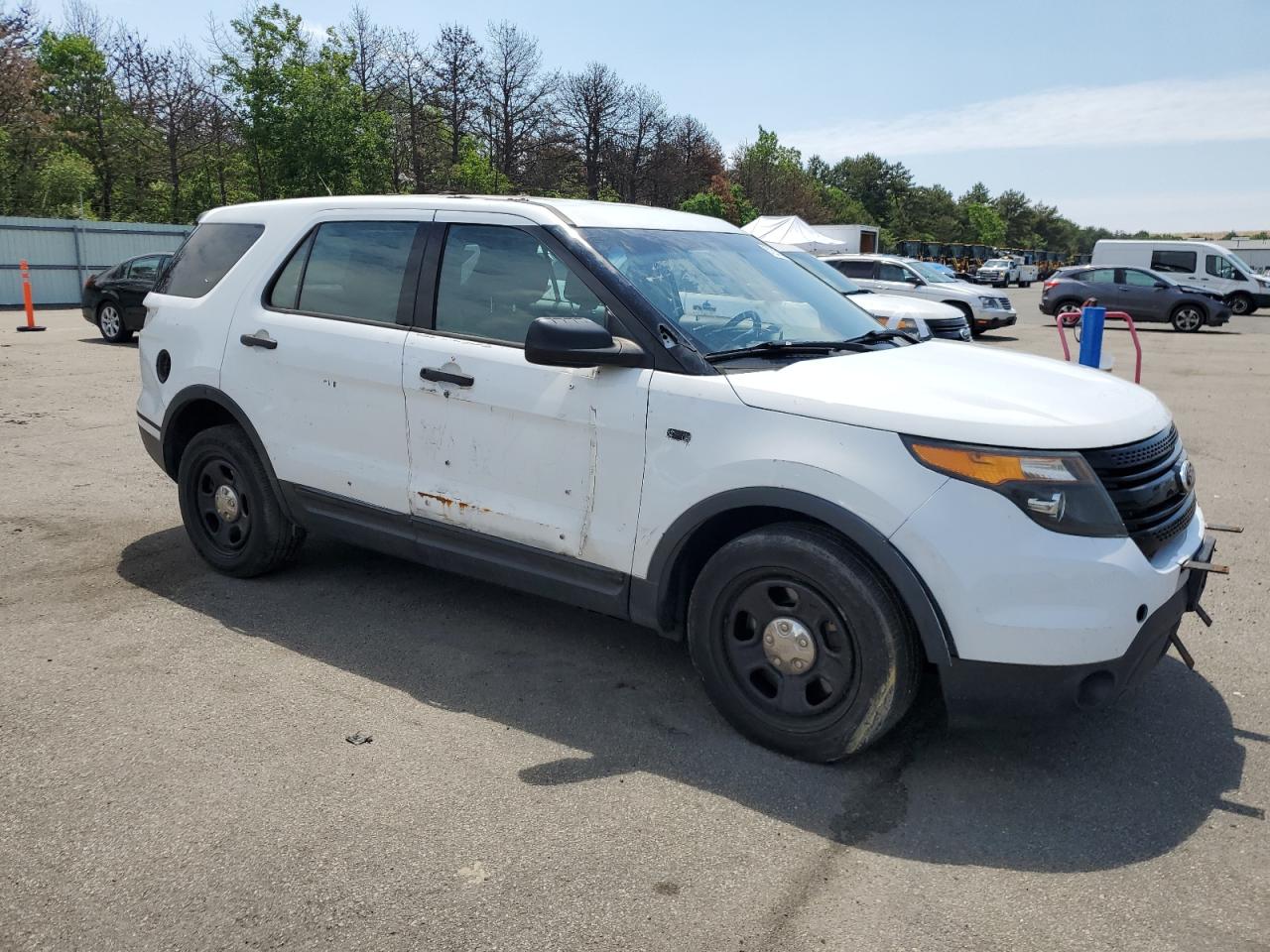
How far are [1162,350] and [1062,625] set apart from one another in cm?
Result: 1927

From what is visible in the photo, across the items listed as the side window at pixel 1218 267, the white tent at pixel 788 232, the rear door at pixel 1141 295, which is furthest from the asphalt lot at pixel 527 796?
the side window at pixel 1218 267

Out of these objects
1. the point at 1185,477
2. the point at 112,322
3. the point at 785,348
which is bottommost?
the point at 112,322

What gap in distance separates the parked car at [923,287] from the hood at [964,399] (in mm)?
Result: 17953

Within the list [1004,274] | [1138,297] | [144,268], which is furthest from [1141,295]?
[1004,274]

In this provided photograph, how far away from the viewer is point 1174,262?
2936cm

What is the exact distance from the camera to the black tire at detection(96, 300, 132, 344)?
55.4 feet

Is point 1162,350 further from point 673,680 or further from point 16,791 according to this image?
point 16,791

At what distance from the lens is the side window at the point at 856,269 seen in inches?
846

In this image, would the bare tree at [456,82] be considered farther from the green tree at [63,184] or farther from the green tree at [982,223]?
the green tree at [982,223]

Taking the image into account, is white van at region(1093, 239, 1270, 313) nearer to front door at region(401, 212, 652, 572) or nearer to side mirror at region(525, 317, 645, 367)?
front door at region(401, 212, 652, 572)

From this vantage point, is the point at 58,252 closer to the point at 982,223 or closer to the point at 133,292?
the point at 133,292

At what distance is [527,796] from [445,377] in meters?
1.69

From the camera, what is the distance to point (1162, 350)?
19906 mm

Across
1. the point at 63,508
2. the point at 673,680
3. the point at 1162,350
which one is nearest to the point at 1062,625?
the point at 673,680
